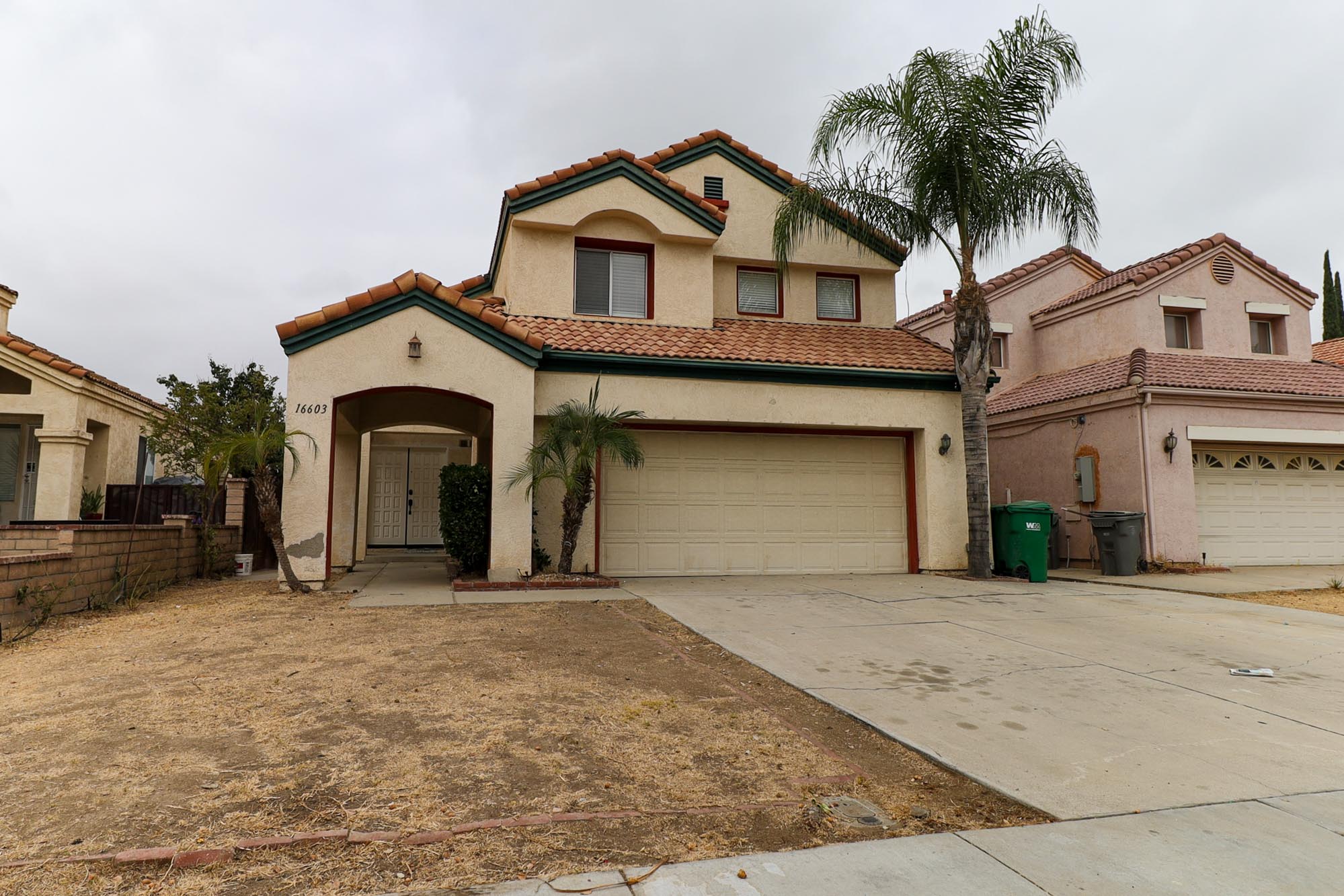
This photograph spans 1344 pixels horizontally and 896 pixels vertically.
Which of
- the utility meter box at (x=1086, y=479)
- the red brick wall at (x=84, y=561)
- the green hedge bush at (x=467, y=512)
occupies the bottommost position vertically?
the red brick wall at (x=84, y=561)

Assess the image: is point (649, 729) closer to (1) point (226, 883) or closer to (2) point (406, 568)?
(1) point (226, 883)

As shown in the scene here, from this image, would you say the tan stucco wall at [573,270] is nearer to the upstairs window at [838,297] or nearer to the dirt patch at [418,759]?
the upstairs window at [838,297]

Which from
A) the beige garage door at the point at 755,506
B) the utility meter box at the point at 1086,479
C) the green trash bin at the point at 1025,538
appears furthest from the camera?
the utility meter box at the point at 1086,479

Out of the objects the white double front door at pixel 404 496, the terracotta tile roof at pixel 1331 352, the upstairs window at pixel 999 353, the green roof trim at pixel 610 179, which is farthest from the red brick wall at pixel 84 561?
the terracotta tile roof at pixel 1331 352

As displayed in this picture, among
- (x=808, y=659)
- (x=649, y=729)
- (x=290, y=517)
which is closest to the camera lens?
(x=649, y=729)

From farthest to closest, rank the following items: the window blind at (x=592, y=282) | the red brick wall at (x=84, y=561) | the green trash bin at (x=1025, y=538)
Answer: the window blind at (x=592, y=282) < the green trash bin at (x=1025, y=538) < the red brick wall at (x=84, y=561)

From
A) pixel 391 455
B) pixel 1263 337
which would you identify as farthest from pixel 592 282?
pixel 1263 337

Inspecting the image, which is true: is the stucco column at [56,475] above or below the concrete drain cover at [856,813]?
above

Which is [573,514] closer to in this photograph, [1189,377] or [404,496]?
[404,496]

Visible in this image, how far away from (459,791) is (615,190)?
1135cm

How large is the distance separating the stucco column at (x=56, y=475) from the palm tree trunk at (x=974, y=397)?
17.3m

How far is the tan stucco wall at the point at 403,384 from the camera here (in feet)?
33.4

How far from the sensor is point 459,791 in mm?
3627

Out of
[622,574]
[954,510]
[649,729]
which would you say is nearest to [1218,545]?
[954,510]
